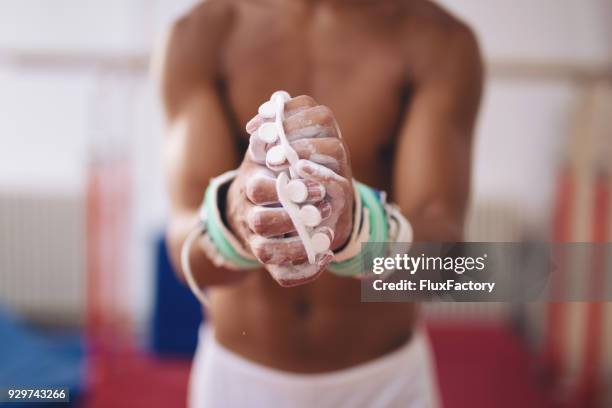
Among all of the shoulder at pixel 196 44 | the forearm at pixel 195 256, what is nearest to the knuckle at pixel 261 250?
the forearm at pixel 195 256

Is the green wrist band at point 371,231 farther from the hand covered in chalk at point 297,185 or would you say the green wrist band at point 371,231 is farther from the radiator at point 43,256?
the radiator at point 43,256

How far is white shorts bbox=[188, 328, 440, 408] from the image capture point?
0.57 metres

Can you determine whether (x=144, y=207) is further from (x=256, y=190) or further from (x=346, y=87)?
(x=256, y=190)

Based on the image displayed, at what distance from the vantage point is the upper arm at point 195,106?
1.61ft

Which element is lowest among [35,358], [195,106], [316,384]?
[35,358]

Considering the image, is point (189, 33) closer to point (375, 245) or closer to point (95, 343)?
point (375, 245)

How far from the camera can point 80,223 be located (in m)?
1.69

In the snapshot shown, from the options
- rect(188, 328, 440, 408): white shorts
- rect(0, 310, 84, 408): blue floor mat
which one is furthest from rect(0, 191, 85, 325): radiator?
rect(188, 328, 440, 408): white shorts

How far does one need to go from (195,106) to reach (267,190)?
0.71ft

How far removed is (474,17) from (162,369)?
94 cm

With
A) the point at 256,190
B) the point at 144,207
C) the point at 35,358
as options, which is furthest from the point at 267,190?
the point at 144,207

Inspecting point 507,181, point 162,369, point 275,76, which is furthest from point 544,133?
point 275,76

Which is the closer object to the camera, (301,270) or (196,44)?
(301,270)

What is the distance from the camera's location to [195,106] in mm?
505
